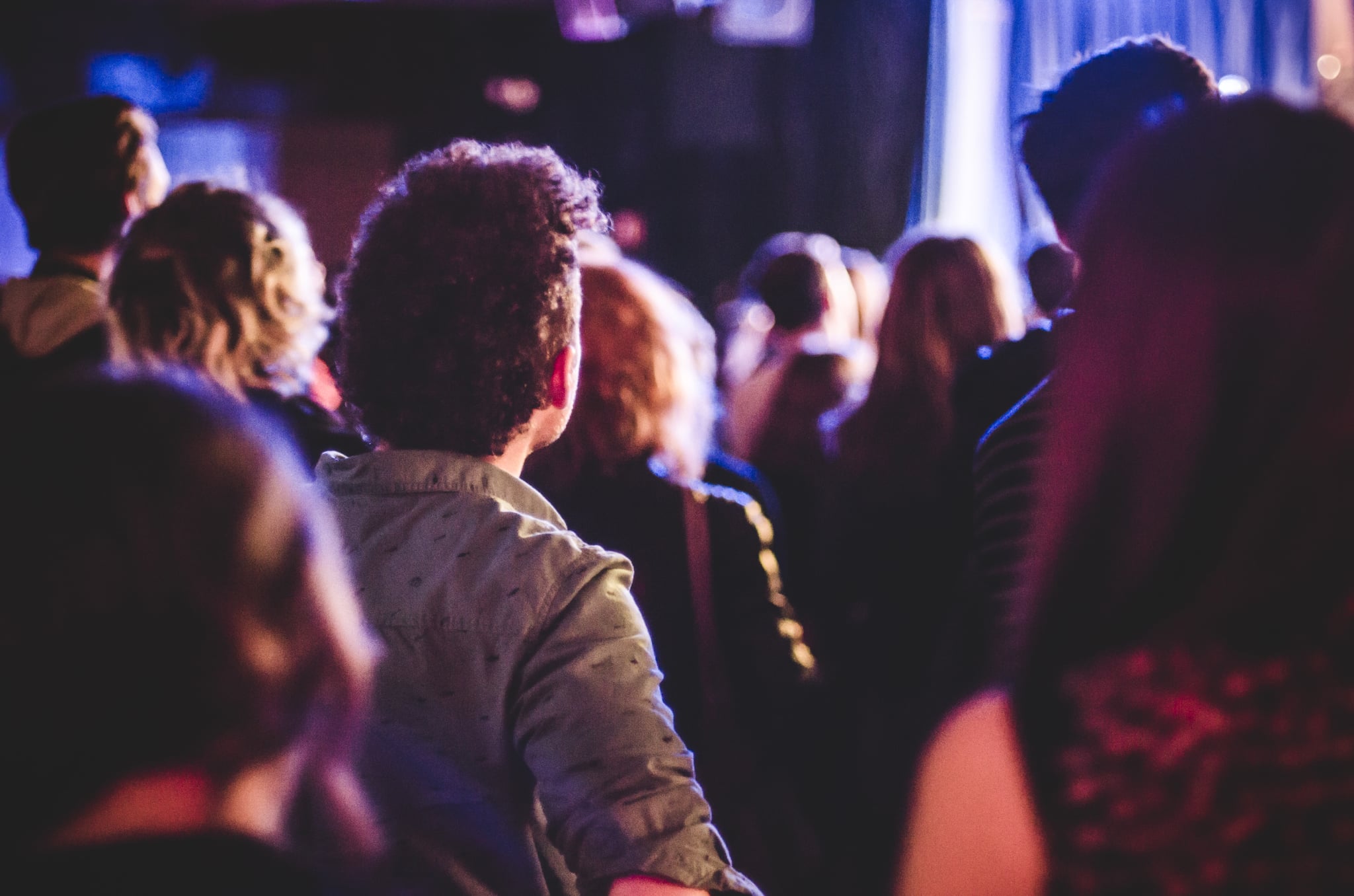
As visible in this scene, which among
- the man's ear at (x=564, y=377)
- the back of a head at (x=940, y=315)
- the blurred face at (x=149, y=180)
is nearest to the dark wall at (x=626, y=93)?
the back of a head at (x=940, y=315)

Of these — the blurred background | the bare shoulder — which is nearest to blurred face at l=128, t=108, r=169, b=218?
the bare shoulder

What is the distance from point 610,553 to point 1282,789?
66 cm

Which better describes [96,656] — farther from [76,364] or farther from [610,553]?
[76,364]

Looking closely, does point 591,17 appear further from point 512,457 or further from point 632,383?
point 512,457

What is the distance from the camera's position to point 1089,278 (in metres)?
0.92

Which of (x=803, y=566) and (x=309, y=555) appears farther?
(x=803, y=566)

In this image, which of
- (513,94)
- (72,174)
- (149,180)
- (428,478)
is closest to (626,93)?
(513,94)

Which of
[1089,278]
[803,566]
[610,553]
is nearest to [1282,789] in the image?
[1089,278]

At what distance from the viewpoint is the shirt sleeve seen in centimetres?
115

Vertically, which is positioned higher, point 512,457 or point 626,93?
point 626,93

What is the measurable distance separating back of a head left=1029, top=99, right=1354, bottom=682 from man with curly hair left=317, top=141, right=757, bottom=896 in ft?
1.51

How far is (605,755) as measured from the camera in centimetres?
115

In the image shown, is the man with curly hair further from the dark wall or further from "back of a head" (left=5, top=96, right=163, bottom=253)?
the dark wall

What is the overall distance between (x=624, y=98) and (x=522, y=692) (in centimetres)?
723
